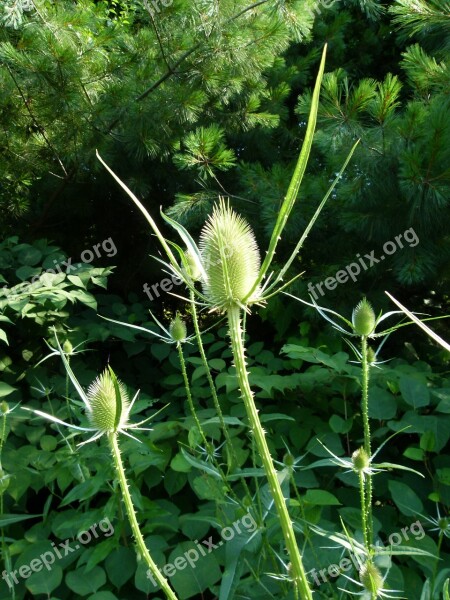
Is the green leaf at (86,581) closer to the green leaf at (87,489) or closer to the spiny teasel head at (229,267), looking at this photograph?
the green leaf at (87,489)

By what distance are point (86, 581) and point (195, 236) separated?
6.32 ft

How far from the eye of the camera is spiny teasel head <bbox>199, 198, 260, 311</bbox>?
668 millimetres

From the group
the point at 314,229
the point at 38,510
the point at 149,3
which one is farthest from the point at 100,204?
the point at 38,510

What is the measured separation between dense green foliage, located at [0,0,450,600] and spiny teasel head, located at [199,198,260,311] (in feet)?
2.20

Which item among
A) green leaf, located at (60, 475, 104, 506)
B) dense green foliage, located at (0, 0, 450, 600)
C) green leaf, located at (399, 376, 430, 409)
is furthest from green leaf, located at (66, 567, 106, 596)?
green leaf, located at (399, 376, 430, 409)

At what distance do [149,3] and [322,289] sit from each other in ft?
5.03

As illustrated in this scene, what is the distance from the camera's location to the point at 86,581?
5.54 ft

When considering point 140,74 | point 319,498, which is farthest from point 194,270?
point 140,74

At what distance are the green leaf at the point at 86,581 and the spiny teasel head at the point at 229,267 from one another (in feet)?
4.14

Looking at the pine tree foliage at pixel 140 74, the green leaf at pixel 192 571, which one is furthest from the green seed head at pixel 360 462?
the pine tree foliage at pixel 140 74

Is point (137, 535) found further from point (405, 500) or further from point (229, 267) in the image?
point (405, 500)

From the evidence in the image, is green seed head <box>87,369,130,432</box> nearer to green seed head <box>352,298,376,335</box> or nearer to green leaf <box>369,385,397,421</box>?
green seed head <box>352,298,376,335</box>

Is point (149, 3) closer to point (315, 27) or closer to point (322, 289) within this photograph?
point (315, 27)

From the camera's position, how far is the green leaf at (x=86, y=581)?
1.66 m
